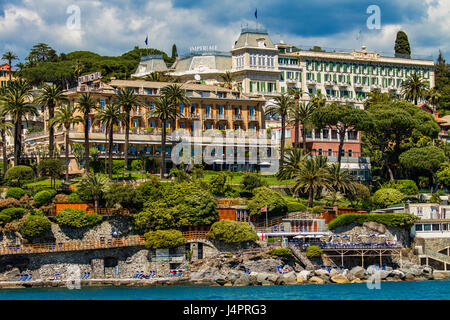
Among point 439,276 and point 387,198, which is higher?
point 387,198

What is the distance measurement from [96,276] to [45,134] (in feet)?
120

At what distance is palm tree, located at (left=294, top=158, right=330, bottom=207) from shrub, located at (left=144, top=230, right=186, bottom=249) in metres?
15.4

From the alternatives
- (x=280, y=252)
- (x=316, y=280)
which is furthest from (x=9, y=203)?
(x=316, y=280)

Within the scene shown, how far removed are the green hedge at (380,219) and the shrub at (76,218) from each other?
2295 centimetres

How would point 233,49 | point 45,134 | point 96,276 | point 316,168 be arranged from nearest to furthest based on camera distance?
1. point 96,276
2. point 316,168
3. point 45,134
4. point 233,49

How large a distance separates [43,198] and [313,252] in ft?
85.3

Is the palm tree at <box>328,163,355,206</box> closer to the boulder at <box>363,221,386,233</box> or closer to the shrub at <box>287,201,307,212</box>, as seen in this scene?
the shrub at <box>287,201,307,212</box>

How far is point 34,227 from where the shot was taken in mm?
56969

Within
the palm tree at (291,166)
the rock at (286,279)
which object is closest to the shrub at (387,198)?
the palm tree at (291,166)

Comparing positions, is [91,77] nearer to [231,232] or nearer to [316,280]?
[231,232]
